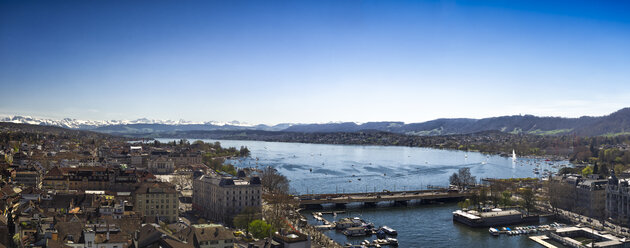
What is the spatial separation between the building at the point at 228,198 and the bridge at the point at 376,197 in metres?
7.46

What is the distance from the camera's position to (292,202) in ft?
116

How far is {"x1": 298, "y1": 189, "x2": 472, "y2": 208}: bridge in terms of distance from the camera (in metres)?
37.3

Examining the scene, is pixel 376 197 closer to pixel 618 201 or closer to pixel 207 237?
pixel 618 201

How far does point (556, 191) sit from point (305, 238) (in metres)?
21.9

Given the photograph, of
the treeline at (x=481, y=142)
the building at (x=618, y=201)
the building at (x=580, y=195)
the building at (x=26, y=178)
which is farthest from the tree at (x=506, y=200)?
the treeline at (x=481, y=142)

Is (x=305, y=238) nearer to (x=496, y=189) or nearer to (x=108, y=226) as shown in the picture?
(x=108, y=226)

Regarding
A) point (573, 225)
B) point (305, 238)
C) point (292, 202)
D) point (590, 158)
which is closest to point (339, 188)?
point (292, 202)

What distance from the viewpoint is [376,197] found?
3962cm

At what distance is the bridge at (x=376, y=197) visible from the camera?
37284 mm

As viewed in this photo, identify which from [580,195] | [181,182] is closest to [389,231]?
[580,195]

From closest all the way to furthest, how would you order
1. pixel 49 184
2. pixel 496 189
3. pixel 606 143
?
pixel 49 184
pixel 496 189
pixel 606 143

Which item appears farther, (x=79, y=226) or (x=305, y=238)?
(x=305, y=238)

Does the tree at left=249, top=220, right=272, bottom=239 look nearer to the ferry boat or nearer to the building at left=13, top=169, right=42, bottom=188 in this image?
the ferry boat

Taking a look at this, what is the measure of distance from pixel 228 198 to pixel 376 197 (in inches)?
574
